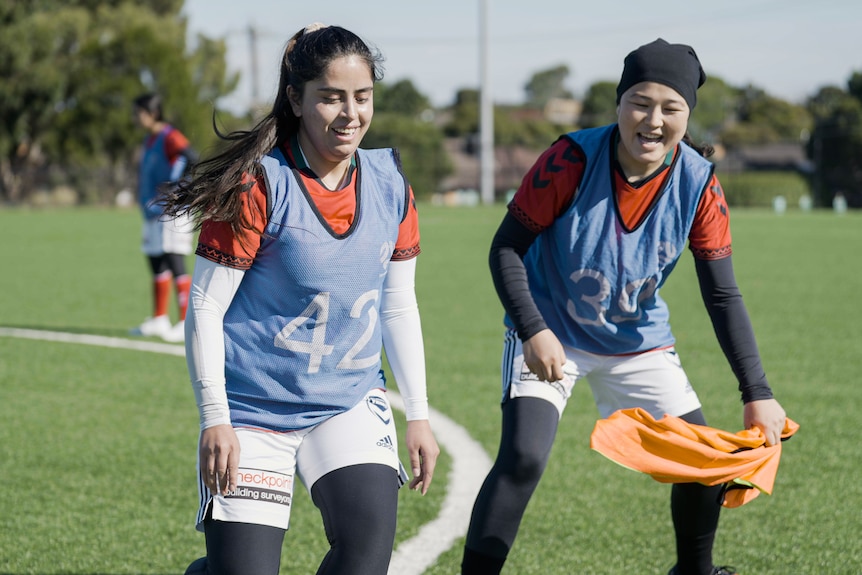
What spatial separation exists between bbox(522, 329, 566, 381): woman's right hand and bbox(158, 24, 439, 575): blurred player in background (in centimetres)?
59

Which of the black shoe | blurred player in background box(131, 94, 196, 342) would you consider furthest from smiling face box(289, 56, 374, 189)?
blurred player in background box(131, 94, 196, 342)

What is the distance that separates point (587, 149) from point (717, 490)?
129 cm

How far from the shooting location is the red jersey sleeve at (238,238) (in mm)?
2703

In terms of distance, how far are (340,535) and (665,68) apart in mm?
1784

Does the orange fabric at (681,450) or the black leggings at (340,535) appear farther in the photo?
the orange fabric at (681,450)

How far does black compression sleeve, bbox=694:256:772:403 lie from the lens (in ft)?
11.0

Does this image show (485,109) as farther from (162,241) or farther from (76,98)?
(162,241)

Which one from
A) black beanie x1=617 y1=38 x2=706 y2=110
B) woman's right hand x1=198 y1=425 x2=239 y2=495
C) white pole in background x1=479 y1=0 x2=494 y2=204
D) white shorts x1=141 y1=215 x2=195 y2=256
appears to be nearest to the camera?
woman's right hand x1=198 y1=425 x2=239 y2=495

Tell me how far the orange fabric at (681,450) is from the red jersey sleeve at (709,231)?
616mm

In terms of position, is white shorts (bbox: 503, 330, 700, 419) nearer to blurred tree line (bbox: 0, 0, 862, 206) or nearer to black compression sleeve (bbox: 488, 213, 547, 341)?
black compression sleeve (bbox: 488, 213, 547, 341)

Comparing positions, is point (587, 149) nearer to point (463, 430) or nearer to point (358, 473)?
point (358, 473)

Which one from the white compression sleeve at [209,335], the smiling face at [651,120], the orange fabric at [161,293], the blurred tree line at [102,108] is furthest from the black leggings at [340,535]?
the blurred tree line at [102,108]

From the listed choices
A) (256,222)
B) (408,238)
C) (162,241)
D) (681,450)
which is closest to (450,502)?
(681,450)

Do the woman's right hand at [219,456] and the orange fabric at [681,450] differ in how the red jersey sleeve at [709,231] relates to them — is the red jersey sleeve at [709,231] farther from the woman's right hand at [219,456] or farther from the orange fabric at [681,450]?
the woman's right hand at [219,456]
